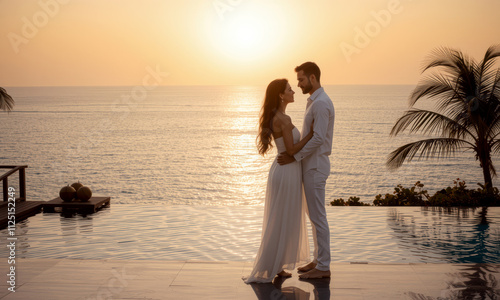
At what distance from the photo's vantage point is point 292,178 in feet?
15.9

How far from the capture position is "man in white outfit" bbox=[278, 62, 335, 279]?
468cm

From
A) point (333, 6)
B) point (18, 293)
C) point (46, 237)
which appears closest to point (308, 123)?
point (18, 293)

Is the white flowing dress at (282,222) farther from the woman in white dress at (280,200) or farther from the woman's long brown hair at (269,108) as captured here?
the woman's long brown hair at (269,108)

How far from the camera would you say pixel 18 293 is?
4.45 m

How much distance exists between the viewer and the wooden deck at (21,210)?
25.7 ft

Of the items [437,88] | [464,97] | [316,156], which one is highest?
[437,88]

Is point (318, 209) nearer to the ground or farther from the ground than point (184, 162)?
nearer to the ground

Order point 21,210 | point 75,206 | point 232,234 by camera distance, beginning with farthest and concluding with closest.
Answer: point 75,206, point 21,210, point 232,234

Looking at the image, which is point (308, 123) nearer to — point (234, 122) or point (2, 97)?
point (2, 97)

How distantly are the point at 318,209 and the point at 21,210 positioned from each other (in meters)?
5.53

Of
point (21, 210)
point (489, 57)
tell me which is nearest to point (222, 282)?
point (21, 210)

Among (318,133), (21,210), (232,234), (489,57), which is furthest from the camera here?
(489,57)

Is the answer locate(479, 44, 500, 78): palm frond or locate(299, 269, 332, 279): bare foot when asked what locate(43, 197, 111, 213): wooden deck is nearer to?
locate(299, 269, 332, 279): bare foot
